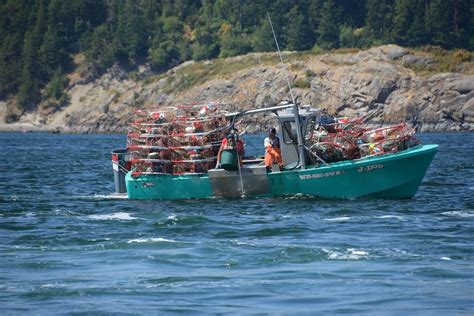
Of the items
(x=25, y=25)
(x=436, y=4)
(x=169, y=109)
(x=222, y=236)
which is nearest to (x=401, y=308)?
(x=222, y=236)

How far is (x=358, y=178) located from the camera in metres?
33.0

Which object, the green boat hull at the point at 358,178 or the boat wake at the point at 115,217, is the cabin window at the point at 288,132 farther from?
the boat wake at the point at 115,217

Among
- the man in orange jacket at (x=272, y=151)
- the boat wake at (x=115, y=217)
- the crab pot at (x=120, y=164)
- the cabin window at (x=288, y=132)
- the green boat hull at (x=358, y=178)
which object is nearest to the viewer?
the boat wake at (x=115, y=217)

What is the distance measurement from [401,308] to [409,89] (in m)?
95.4

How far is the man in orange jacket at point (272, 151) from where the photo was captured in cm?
3388

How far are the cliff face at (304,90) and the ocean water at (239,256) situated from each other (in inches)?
2399

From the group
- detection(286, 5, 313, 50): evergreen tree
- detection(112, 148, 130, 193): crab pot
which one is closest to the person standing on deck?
detection(112, 148, 130, 193): crab pot

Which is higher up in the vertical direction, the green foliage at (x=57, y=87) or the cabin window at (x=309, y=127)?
the green foliage at (x=57, y=87)

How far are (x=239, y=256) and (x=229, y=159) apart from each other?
32.1 feet

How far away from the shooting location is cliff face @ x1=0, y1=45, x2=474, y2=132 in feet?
359

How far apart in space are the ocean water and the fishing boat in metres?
0.52

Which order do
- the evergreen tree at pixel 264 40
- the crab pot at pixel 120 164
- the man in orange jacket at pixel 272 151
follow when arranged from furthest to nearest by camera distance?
1. the evergreen tree at pixel 264 40
2. the crab pot at pixel 120 164
3. the man in orange jacket at pixel 272 151

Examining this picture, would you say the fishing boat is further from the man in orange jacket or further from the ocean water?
the ocean water

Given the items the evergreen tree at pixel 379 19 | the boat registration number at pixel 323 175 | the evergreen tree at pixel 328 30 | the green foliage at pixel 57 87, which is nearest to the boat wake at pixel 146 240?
the boat registration number at pixel 323 175
